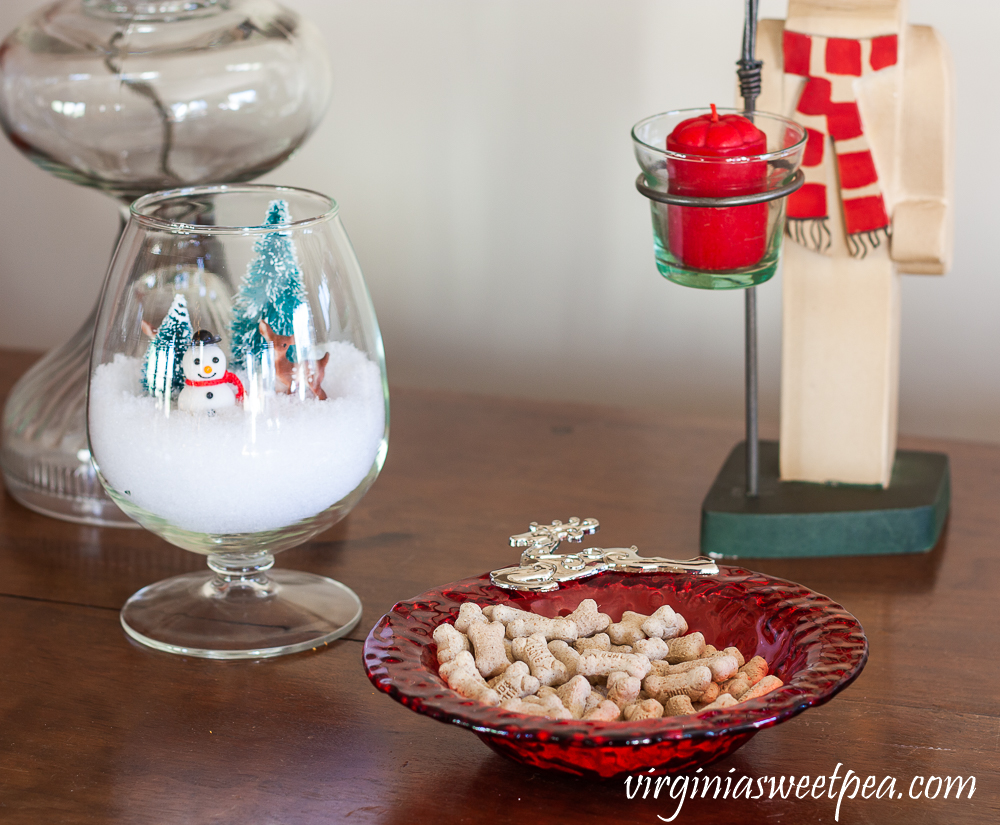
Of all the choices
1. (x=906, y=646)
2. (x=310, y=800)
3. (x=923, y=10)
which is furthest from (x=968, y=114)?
(x=310, y=800)

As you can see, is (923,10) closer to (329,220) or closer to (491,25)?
(491,25)

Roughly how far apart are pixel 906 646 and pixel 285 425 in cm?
31

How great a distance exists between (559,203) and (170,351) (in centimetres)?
57

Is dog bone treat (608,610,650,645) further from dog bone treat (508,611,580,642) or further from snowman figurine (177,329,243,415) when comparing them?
snowman figurine (177,329,243,415)

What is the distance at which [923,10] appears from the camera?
2.80 feet

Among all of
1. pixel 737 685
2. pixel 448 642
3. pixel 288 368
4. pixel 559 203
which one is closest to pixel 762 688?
pixel 737 685

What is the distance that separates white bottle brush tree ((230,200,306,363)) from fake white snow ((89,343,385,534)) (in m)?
0.02

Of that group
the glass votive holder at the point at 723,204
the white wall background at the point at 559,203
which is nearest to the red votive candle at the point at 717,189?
the glass votive holder at the point at 723,204

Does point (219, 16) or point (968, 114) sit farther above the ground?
point (219, 16)

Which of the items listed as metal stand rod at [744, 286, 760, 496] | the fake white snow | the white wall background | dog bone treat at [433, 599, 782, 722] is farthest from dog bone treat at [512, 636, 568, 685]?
the white wall background

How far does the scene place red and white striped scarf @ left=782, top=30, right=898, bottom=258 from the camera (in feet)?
1.97

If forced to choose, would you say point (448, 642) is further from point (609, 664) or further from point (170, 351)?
point (170, 351)

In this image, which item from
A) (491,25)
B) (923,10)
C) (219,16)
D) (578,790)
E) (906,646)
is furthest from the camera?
(491,25)

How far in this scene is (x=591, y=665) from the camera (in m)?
0.44
